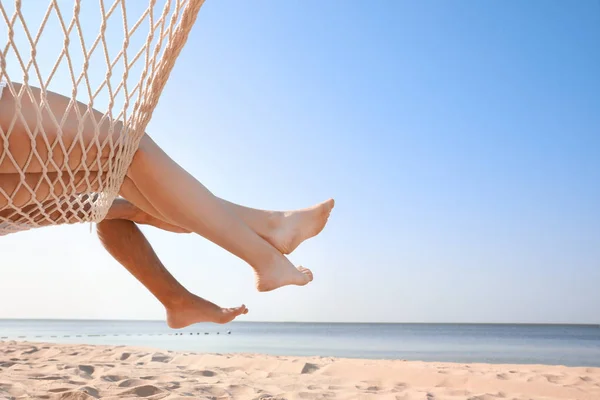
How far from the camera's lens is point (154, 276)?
1.86m

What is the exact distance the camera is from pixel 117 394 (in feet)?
7.52

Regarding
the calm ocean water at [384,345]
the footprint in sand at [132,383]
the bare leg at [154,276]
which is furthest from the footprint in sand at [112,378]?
the calm ocean water at [384,345]

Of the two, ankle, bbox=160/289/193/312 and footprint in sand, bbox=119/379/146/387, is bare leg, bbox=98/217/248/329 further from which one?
footprint in sand, bbox=119/379/146/387

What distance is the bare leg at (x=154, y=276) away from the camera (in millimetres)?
1779

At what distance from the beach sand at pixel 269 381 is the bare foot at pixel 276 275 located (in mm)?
1052

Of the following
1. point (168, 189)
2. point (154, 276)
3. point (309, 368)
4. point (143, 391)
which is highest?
point (168, 189)

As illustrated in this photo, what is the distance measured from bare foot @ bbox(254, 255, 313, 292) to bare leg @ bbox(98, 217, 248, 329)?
0.45 meters

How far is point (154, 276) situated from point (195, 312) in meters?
0.20

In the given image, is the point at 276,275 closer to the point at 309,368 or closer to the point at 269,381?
the point at 269,381

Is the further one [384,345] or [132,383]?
[384,345]

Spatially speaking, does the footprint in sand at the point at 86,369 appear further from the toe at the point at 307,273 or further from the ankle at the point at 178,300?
the toe at the point at 307,273

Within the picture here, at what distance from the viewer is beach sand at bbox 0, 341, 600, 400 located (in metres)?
2.39

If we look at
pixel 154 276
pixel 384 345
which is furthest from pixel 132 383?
pixel 384 345

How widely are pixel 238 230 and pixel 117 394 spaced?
1.32 metres
